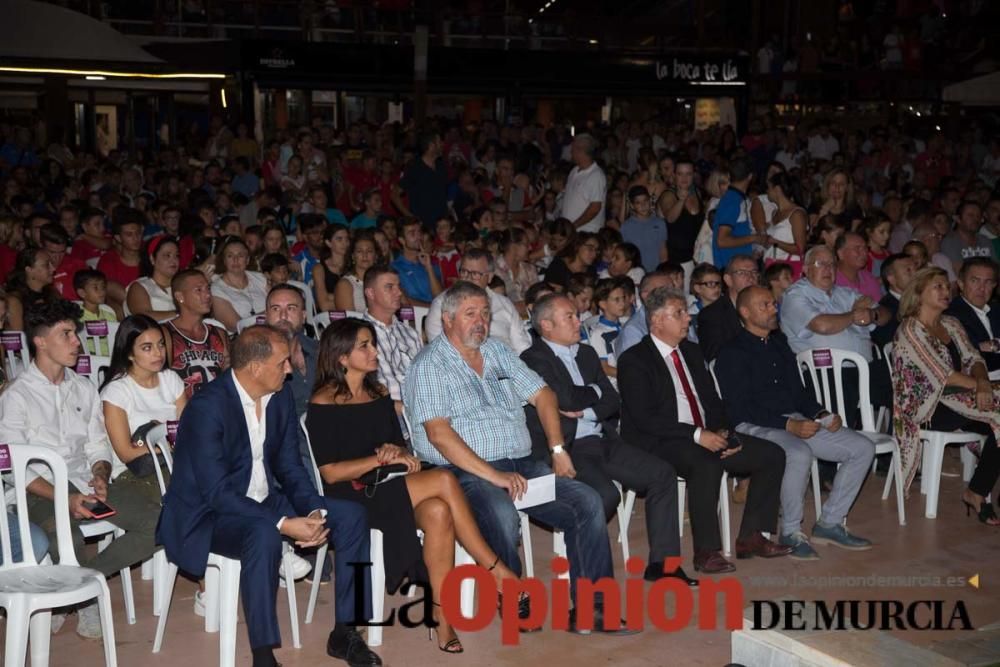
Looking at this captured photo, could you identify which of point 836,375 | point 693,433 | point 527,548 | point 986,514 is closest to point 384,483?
point 527,548

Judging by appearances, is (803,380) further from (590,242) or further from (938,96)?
(938,96)

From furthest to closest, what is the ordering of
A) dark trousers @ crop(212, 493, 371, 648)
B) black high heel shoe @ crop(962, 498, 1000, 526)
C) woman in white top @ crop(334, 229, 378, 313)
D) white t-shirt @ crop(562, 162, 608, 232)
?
white t-shirt @ crop(562, 162, 608, 232) → woman in white top @ crop(334, 229, 378, 313) → black high heel shoe @ crop(962, 498, 1000, 526) → dark trousers @ crop(212, 493, 371, 648)

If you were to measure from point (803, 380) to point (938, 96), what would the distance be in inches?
548

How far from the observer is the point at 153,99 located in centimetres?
1738

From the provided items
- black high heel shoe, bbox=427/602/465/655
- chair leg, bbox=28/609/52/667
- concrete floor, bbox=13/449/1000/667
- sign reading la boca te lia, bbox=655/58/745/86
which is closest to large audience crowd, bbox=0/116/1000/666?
black high heel shoe, bbox=427/602/465/655

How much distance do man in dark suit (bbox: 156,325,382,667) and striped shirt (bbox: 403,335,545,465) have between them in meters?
0.57

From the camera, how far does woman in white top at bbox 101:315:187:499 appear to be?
15.4ft

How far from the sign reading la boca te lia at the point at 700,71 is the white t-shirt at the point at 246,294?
36.5ft

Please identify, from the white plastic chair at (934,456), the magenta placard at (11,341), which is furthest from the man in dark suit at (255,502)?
the white plastic chair at (934,456)

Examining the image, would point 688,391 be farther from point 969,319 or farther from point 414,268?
point 414,268

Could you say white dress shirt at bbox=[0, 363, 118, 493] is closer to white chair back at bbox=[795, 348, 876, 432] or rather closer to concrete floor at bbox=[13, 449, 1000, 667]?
concrete floor at bbox=[13, 449, 1000, 667]

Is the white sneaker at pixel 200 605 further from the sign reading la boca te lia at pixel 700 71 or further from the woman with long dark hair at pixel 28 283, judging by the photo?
the sign reading la boca te lia at pixel 700 71

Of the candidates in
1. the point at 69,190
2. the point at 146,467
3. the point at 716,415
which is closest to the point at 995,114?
the point at 69,190

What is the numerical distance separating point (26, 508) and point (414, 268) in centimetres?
401
